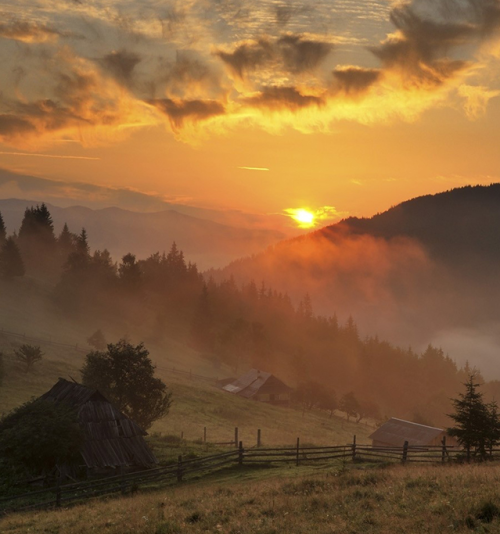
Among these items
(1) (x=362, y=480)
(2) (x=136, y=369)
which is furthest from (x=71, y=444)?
(1) (x=362, y=480)

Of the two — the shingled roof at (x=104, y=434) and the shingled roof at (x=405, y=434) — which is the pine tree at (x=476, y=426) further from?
the shingled roof at (x=405, y=434)

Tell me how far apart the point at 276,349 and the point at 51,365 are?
104558mm

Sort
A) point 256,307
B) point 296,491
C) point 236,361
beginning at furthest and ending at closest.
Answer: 1. point 256,307
2. point 236,361
3. point 296,491

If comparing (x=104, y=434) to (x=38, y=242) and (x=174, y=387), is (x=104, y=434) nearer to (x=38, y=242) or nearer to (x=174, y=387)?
(x=174, y=387)

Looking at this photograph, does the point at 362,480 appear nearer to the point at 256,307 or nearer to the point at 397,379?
the point at 397,379

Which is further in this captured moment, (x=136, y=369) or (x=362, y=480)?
(x=136, y=369)

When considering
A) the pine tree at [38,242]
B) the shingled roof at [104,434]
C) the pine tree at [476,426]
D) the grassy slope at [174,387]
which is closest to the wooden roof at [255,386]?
the grassy slope at [174,387]

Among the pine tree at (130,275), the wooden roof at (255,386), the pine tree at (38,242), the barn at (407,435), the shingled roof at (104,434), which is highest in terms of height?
the pine tree at (38,242)

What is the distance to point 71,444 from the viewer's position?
36594 millimetres

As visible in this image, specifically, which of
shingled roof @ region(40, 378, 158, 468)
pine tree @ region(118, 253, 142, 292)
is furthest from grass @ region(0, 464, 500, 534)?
pine tree @ region(118, 253, 142, 292)

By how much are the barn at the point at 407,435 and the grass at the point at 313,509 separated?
1698 inches

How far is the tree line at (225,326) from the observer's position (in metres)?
134

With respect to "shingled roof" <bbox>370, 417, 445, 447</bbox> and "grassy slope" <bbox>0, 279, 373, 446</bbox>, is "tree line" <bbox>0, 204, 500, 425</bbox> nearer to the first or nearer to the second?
"grassy slope" <bbox>0, 279, 373, 446</bbox>

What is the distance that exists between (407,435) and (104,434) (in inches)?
1690
